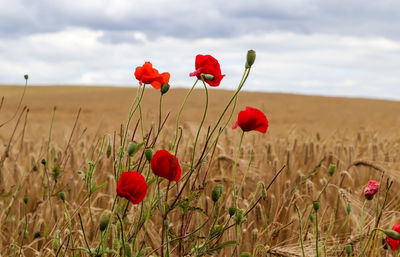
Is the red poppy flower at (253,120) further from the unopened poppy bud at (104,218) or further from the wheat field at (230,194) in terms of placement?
the unopened poppy bud at (104,218)

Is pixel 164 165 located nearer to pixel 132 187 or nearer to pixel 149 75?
pixel 132 187

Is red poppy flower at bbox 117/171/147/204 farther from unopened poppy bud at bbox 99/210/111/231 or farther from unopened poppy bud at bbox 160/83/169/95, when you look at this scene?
unopened poppy bud at bbox 160/83/169/95

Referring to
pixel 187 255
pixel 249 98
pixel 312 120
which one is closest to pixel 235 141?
pixel 187 255

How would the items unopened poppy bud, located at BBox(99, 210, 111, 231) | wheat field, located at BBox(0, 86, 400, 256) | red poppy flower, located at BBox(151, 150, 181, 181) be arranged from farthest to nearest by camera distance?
1. wheat field, located at BBox(0, 86, 400, 256)
2. red poppy flower, located at BBox(151, 150, 181, 181)
3. unopened poppy bud, located at BBox(99, 210, 111, 231)

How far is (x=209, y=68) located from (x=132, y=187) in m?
0.37

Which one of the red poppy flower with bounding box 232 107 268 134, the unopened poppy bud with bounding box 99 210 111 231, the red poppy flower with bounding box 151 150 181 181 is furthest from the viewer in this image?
the red poppy flower with bounding box 232 107 268 134

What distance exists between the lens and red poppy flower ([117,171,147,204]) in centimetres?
102

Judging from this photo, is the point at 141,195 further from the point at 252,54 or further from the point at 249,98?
the point at 249,98

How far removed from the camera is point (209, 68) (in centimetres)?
120

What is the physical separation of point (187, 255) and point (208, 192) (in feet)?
3.49

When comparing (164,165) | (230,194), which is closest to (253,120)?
(164,165)

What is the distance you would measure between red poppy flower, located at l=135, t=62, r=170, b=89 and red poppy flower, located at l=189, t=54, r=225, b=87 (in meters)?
0.11

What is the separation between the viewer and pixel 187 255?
4.53 feet

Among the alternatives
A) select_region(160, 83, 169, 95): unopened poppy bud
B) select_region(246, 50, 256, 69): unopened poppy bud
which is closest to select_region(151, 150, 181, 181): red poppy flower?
select_region(160, 83, 169, 95): unopened poppy bud
